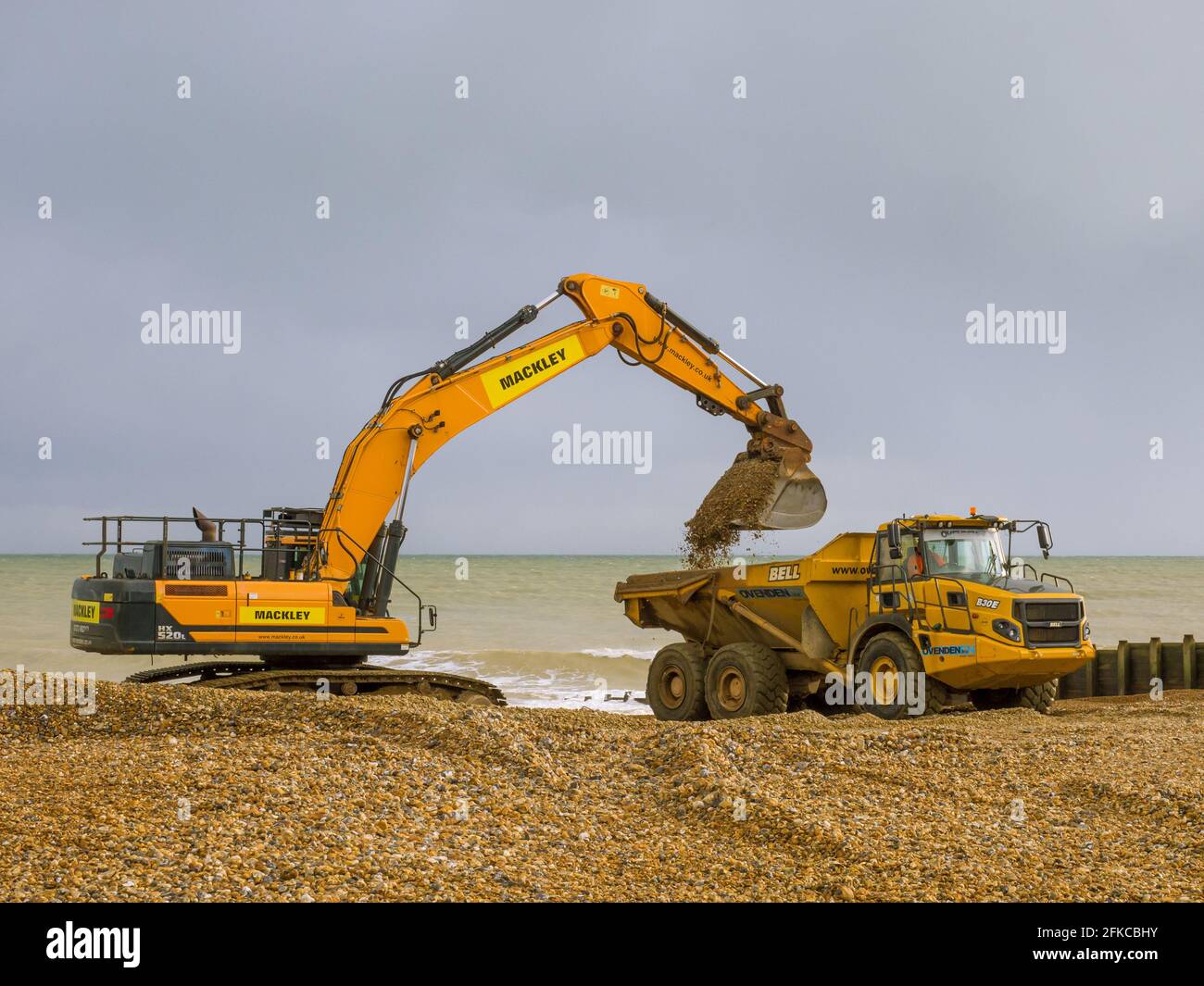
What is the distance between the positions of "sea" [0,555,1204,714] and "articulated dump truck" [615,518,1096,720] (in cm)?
337

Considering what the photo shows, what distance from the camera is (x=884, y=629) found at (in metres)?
Answer: 13.9

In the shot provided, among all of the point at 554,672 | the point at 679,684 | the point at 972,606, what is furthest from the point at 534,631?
the point at 972,606

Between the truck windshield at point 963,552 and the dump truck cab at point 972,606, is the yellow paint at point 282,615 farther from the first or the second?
the truck windshield at point 963,552

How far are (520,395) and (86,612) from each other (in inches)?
223

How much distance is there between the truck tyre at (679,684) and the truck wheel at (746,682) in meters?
0.18

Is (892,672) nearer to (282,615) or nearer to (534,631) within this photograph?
(282,615)

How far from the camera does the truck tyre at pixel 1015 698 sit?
14.3m

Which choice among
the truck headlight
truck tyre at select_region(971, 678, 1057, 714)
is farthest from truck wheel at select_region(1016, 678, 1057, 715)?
the truck headlight

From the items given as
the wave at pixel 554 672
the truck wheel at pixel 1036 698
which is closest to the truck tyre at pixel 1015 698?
the truck wheel at pixel 1036 698

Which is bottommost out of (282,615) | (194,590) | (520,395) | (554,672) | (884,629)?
(554,672)

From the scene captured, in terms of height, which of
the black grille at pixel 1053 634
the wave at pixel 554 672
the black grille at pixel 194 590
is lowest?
the wave at pixel 554 672

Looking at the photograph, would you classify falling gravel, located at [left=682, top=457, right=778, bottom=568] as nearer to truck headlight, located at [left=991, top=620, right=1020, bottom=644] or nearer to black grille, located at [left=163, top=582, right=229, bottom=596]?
truck headlight, located at [left=991, top=620, right=1020, bottom=644]

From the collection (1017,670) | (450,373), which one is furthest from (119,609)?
(1017,670)

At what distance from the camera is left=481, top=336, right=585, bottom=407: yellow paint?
14.7 meters
